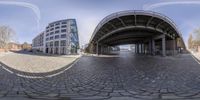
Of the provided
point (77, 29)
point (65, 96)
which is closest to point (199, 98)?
point (65, 96)

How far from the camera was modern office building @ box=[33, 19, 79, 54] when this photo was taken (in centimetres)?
534

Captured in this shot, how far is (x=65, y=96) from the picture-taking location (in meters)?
3.99

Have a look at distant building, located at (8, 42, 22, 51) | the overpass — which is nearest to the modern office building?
distant building, located at (8, 42, 22, 51)

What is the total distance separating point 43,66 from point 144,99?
6407mm

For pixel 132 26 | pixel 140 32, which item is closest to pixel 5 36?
pixel 132 26

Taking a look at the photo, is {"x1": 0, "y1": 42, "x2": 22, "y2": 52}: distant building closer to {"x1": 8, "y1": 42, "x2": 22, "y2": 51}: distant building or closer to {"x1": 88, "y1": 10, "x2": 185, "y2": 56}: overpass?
{"x1": 8, "y1": 42, "x2": 22, "y2": 51}: distant building

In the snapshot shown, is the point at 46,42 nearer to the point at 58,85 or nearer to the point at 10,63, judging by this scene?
the point at 58,85

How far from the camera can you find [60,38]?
5691 millimetres

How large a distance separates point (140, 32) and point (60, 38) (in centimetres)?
2183

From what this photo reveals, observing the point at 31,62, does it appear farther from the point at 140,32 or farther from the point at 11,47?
the point at 140,32

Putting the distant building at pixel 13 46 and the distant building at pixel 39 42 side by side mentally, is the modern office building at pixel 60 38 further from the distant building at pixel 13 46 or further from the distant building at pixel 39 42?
the distant building at pixel 13 46

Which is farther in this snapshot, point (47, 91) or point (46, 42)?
point (46, 42)

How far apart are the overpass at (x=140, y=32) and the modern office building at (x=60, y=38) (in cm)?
613

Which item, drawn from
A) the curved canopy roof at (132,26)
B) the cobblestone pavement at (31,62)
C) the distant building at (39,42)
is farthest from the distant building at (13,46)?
the curved canopy roof at (132,26)
